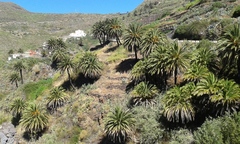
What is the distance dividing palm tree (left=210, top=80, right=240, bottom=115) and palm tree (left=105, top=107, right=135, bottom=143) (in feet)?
45.7

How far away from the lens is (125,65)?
203 feet

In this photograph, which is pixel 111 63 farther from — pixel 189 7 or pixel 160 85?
pixel 189 7

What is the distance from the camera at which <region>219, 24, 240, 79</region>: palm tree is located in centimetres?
3484

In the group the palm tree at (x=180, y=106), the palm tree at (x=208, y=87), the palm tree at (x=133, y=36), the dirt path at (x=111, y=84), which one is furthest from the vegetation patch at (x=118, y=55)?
the palm tree at (x=208, y=87)

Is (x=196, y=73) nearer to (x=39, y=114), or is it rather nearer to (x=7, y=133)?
(x=39, y=114)

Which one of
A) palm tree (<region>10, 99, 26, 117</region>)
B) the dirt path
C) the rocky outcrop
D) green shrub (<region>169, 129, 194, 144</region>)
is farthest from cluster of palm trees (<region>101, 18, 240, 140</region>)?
palm tree (<region>10, 99, 26, 117</region>)

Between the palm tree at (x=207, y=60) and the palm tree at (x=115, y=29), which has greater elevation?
the palm tree at (x=115, y=29)

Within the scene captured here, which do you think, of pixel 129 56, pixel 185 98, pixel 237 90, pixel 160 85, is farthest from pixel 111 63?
pixel 237 90

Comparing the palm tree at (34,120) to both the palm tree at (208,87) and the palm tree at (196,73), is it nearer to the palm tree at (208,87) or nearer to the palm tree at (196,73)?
the palm tree at (196,73)

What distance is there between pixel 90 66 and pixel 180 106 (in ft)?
92.8

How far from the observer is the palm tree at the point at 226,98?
107 feet

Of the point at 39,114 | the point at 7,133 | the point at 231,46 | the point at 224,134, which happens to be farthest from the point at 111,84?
the point at 224,134

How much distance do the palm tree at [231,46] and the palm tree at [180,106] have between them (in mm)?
6091

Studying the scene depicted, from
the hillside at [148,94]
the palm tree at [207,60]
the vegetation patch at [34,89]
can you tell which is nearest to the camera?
the hillside at [148,94]
